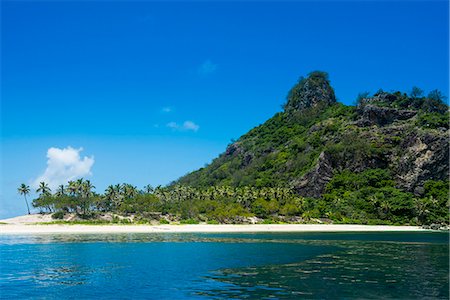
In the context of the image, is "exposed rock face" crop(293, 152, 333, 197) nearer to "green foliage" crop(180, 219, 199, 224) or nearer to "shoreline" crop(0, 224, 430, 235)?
"shoreline" crop(0, 224, 430, 235)

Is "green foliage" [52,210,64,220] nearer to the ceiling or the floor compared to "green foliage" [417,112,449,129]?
nearer to the floor

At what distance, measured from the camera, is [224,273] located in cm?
3944

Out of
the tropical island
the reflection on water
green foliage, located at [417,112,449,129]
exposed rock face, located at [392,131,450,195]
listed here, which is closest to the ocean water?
the reflection on water

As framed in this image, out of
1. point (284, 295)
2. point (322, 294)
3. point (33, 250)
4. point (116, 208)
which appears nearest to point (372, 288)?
point (322, 294)

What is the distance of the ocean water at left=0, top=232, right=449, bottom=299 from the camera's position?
1200 inches

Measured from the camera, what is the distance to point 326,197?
15800 centimetres

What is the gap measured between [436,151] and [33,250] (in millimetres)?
158888

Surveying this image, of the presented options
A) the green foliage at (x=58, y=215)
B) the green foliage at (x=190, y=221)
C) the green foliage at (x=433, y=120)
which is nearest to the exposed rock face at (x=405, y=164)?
the green foliage at (x=433, y=120)

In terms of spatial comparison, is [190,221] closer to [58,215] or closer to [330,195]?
[58,215]

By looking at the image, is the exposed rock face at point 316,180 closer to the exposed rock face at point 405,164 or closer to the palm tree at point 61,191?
the exposed rock face at point 405,164

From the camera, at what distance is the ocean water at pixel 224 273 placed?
30469 mm

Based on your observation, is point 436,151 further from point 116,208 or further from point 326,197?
point 116,208

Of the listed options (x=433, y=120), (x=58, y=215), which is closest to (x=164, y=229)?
(x=58, y=215)

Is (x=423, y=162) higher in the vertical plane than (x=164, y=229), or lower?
higher
